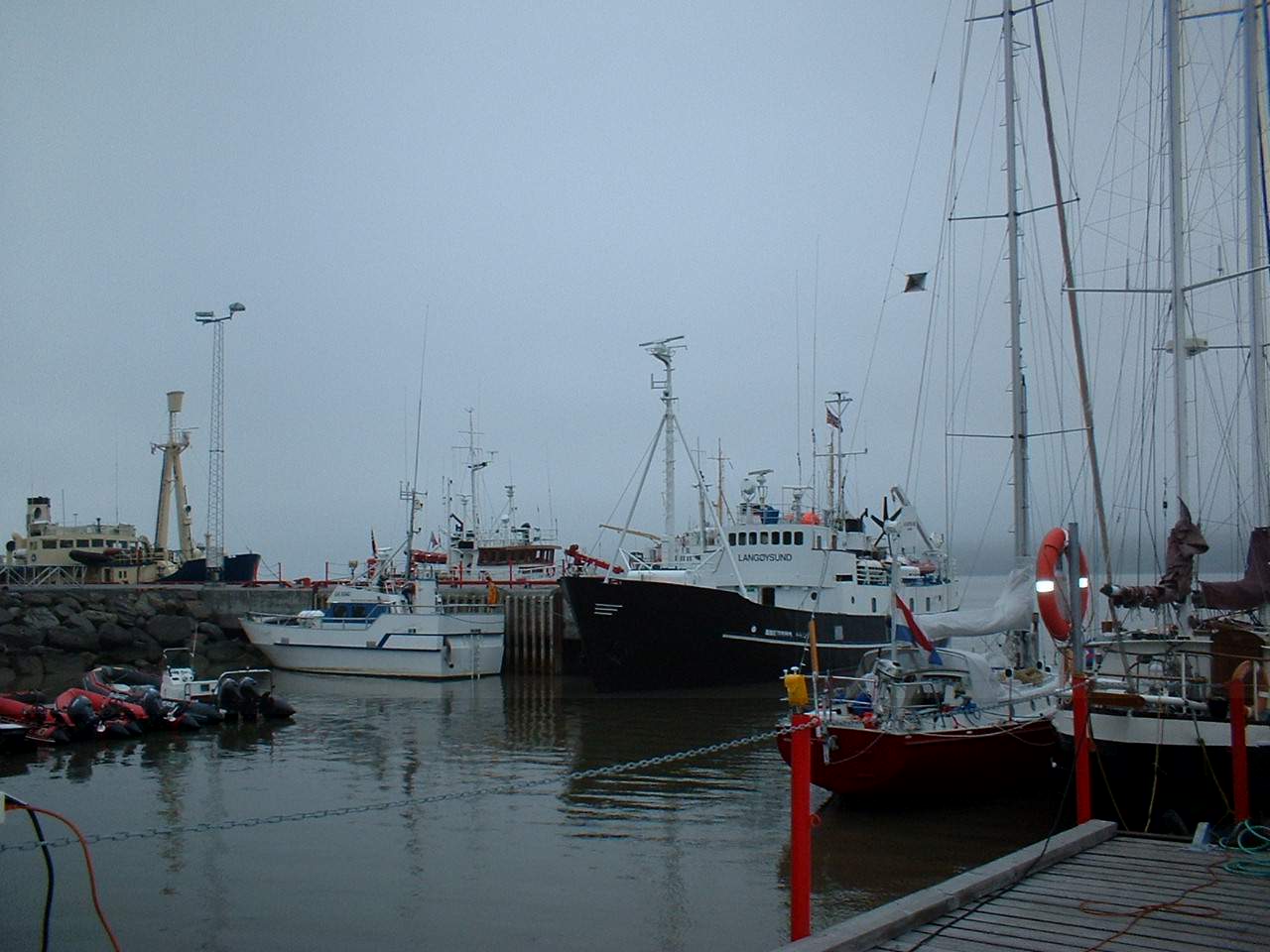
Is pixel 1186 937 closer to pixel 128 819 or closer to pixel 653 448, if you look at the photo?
pixel 128 819

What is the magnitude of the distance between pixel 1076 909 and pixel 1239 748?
16.0 ft

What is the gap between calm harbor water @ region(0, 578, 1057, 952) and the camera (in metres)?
9.48

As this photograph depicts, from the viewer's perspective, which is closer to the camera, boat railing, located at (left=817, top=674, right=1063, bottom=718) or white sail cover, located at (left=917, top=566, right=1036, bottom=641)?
boat railing, located at (left=817, top=674, right=1063, bottom=718)

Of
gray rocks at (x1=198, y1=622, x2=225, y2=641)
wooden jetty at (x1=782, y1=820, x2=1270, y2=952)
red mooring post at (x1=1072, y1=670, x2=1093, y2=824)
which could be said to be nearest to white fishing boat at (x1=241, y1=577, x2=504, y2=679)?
gray rocks at (x1=198, y1=622, x2=225, y2=641)

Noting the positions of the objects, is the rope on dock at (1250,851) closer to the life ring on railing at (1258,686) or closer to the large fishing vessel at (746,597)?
the life ring on railing at (1258,686)

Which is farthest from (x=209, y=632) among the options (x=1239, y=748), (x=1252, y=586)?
(x=1239, y=748)

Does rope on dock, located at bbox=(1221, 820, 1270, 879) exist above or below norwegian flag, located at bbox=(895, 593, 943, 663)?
below

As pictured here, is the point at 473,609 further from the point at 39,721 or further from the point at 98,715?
the point at 39,721

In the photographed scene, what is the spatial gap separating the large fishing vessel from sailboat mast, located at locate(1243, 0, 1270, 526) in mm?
8230

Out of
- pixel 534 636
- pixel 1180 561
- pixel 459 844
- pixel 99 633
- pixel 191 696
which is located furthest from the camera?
pixel 534 636

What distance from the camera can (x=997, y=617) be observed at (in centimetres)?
1565

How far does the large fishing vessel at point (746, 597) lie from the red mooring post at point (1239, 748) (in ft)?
44.9

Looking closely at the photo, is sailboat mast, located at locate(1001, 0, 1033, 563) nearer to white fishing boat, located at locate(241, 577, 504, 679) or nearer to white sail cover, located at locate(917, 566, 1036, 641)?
white sail cover, located at locate(917, 566, 1036, 641)

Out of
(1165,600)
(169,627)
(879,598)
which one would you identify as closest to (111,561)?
(169,627)
